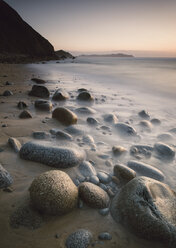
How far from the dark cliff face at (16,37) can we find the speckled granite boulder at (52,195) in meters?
44.3

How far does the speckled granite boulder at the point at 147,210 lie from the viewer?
4.56ft

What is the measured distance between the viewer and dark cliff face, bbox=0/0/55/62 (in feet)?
140

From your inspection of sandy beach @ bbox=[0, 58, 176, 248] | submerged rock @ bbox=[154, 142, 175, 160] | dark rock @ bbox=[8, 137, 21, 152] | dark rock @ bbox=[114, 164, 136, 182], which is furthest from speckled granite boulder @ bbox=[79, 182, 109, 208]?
submerged rock @ bbox=[154, 142, 175, 160]

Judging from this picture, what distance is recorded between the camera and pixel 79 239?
130cm

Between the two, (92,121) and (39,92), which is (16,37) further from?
(92,121)

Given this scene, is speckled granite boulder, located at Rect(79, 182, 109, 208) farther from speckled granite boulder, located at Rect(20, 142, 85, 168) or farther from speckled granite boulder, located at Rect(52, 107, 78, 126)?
speckled granite boulder, located at Rect(52, 107, 78, 126)

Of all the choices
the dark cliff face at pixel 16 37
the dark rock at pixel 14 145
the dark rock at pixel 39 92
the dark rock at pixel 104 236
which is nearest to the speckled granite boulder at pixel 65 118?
the dark rock at pixel 14 145

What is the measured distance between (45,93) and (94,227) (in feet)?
15.4

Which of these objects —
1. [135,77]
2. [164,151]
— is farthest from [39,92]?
[135,77]

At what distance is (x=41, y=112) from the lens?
408cm

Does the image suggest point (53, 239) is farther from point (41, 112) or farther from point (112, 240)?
point (41, 112)

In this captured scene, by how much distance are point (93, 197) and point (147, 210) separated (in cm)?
47

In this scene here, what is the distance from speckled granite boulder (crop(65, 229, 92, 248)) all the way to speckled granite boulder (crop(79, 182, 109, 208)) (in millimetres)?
289

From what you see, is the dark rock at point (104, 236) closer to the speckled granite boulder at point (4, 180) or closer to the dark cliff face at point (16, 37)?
the speckled granite boulder at point (4, 180)
